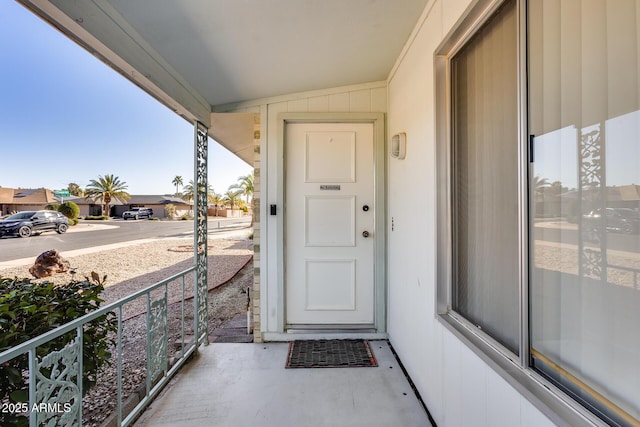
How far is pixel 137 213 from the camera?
4.02 m

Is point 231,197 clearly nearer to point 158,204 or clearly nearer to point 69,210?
point 158,204

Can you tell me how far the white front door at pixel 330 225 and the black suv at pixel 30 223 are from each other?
71.1 inches

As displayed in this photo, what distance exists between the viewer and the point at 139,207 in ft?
13.1

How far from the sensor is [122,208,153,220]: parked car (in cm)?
371

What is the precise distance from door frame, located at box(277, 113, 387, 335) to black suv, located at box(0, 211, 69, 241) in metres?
1.72

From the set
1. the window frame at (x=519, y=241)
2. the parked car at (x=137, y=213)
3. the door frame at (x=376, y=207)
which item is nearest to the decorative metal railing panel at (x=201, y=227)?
the door frame at (x=376, y=207)

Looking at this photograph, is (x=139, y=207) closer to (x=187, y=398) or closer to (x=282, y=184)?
(x=282, y=184)

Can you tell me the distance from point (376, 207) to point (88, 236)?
295 centimetres

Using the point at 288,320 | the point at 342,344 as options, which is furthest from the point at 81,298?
the point at 342,344

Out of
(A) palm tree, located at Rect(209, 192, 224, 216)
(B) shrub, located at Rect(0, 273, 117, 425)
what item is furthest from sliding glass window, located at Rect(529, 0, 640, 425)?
(A) palm tree, located at Rect(209, 192, 224, 216)

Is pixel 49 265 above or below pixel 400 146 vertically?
below

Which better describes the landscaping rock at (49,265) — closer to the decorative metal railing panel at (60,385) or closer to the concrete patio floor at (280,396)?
the decorative metal railing panel at (60,385)

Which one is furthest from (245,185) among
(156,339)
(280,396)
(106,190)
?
(280,396)

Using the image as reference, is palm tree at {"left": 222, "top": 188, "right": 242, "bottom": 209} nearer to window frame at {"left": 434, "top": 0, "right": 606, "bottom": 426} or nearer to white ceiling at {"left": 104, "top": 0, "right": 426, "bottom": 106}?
white ceiling at {"left": 104, "top": 0, "right": 426, "bottom": 106}
